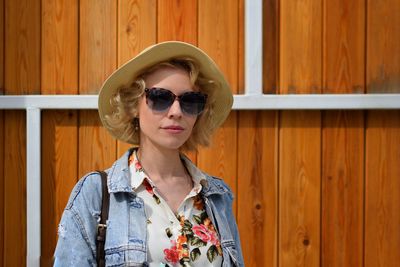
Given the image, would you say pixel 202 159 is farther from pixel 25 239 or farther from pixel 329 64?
pixel 25 239

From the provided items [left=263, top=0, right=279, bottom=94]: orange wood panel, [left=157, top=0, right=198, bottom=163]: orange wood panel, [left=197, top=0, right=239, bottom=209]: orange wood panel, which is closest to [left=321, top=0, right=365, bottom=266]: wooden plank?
[left=263, top=0, right=279, bottom=94]: orange wood panel

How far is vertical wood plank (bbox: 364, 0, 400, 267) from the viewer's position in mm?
2713

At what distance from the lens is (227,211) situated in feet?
5.92

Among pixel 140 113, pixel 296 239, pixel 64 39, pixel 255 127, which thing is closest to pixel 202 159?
pixel 255 127

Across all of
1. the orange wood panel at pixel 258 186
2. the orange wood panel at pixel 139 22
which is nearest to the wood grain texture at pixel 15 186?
the orange wood panel at pixel 139 22

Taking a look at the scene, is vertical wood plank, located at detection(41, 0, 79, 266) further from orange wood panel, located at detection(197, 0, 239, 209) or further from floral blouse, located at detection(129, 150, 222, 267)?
floral blouse, located at detection(129, 150, 222, 267)

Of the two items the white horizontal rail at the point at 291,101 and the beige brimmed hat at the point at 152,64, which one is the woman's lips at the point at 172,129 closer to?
the beige brimmed hat at the point at 152,64

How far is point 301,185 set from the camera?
2.74 meters

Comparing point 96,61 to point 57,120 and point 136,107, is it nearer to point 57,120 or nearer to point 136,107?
point 57,120

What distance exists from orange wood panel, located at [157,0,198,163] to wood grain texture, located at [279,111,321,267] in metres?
0.47

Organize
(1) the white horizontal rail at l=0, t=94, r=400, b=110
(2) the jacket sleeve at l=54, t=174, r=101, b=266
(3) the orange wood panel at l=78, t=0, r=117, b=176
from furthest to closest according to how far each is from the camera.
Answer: (3) the orange wood panel at l=78, t=0, r=117, b=176 < (1) the white horizontal rail at l=0, t=94, r=400, b=110 < (2) the jacket sleeve at l=54, t=174, r=101, b=266

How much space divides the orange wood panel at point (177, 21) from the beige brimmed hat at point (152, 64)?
94cm

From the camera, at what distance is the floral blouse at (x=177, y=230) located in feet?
4.98

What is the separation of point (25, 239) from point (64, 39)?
3.31 feet
